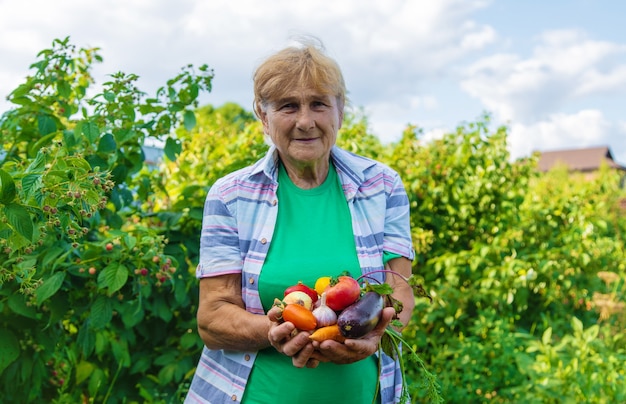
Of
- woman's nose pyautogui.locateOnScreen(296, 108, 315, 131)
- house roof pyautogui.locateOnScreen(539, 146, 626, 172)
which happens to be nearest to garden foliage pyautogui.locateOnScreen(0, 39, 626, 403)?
woman's nose pyautogui.locateOnScreen(296, 108, 315, 131)

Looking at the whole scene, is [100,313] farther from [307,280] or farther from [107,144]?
[307,280]

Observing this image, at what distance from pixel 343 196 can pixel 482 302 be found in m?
2.71

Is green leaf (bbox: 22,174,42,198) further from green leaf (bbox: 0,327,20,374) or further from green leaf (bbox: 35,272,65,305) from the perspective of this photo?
green leaf (bbox: 0,327,20,374)

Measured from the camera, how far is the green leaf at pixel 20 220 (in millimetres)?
1810

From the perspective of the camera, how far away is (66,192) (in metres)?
1.90

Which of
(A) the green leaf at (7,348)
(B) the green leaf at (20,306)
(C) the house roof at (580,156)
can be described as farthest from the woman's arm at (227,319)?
(C) the house roof at (580,156)

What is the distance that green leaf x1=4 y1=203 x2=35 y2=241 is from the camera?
71.2 inches

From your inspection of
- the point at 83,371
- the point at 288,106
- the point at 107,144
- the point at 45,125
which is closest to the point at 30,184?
the point at 288,106

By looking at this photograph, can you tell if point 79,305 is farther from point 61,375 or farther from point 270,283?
point 270,283

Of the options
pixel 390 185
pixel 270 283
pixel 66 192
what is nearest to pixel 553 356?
pixel 390 185

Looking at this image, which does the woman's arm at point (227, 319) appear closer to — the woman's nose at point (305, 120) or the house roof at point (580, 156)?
the woman's nose at point (305, 120)

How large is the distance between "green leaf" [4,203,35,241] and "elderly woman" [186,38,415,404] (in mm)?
473

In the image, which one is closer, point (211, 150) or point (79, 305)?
point (79, 305)

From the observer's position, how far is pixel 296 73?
6.59ft
